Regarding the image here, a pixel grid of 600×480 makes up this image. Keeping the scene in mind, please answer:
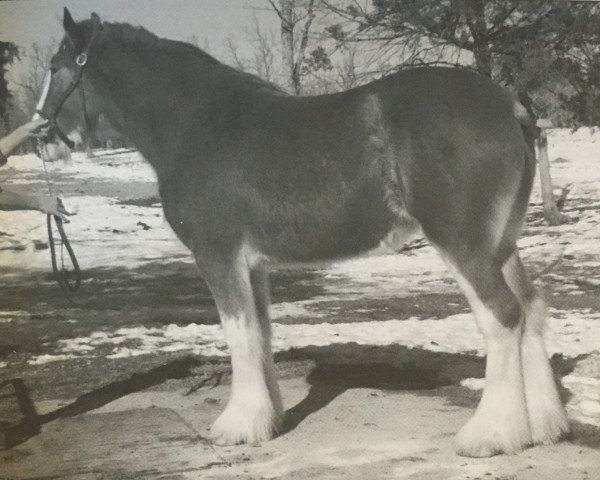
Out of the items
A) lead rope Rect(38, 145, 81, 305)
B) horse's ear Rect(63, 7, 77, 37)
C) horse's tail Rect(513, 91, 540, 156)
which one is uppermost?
horse's ear Rect(63, 7, 77, 37)

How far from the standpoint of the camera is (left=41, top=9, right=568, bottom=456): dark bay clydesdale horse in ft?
4.39

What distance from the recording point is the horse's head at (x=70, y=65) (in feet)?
5.07

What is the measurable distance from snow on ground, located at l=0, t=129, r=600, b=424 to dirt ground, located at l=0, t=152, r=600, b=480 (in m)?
0.02

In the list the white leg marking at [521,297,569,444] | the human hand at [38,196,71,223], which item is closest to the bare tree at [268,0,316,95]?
the human hand at [38,196,71,223]

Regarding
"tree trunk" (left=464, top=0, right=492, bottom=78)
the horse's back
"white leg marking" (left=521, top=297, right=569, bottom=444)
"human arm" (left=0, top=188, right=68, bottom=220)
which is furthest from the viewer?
"tree trunk" (left=464, top=0, right=492, bottom=78)

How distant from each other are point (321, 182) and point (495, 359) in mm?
563

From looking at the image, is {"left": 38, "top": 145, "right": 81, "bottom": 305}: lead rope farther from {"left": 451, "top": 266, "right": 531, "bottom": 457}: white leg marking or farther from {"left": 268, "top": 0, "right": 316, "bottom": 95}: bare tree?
{"left": 451, "top": 266, "right": 531, "bottom": 457}: white leg marking

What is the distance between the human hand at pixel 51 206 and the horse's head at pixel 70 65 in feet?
0.68

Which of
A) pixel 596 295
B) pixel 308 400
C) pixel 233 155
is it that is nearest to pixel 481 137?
pixel 233 155

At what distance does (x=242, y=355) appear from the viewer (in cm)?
150

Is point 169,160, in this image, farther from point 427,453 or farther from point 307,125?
point 427,453

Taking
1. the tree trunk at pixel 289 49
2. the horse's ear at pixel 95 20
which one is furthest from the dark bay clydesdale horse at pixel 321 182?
the tree trunk at pixel 289 49

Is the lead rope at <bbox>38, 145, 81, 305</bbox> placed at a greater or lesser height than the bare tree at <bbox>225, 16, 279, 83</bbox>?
lesser

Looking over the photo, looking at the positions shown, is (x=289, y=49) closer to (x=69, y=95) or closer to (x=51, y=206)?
(x=69, y=95)
